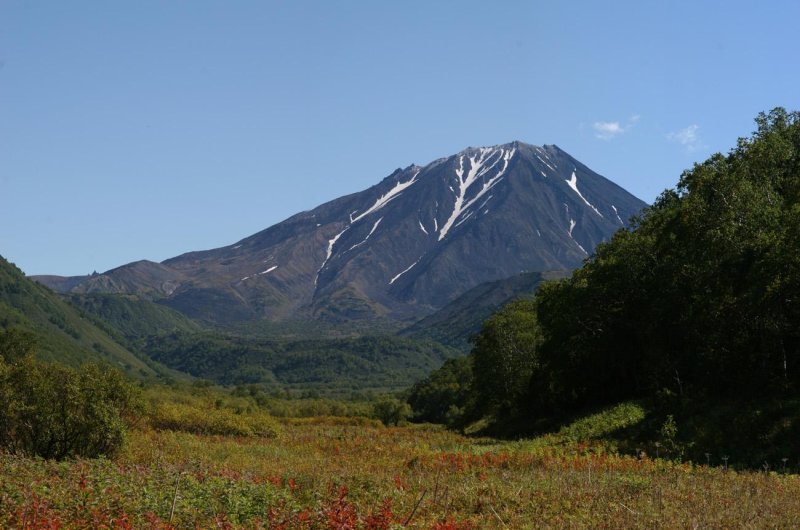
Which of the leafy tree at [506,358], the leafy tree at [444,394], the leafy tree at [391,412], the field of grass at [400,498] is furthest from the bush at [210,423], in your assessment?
the leafy tree at [391,412]

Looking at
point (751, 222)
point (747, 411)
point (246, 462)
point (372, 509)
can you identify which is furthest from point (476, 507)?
point (751, 222)

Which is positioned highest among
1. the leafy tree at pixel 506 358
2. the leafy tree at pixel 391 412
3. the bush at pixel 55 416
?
the bush at pixel 55 416

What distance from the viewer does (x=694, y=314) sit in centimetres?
3969

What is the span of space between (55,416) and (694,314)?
33314 millimetres

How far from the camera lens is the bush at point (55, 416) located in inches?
1182

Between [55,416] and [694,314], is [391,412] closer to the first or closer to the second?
[694,314]

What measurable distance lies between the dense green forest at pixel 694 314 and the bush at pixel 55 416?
84.6 feet

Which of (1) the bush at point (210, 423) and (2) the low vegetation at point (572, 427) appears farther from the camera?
(1) the bush at point (210, 423)

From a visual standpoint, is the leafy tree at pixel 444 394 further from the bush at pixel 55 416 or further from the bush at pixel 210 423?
the bush at pixel 55 416

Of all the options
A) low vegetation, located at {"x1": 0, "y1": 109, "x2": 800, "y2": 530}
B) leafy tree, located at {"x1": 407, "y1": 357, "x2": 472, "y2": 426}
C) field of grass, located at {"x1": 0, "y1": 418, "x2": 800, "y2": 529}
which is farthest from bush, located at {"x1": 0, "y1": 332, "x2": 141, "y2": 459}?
leafy tree, located at {"x1": 407, "y1": 357, "x2": 472, "y2": 426}

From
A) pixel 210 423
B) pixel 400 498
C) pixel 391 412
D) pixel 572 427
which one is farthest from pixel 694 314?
pixel 391 412

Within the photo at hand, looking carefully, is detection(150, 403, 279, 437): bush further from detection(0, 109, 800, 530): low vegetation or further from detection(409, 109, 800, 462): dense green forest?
detection(409, 109, 800, 462): dense green forest

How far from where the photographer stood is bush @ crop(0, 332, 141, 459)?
3002cm

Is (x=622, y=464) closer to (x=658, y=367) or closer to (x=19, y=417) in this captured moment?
(x=658, y=367)
